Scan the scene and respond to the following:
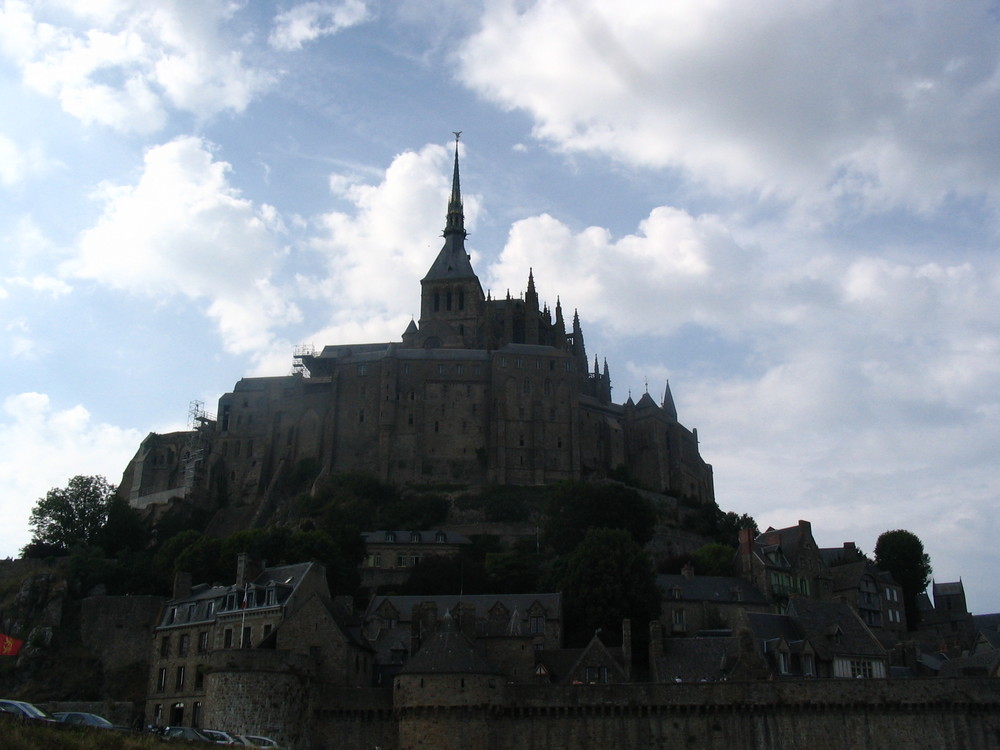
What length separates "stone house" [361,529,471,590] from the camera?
8406 cm

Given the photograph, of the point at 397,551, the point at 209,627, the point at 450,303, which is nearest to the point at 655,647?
the point at 209,627

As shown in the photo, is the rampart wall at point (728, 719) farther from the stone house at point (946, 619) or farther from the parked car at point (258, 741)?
the stone house at point (946, 619)

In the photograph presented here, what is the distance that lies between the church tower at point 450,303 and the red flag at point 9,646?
59190mm

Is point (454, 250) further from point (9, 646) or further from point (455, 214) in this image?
point (9, 646)

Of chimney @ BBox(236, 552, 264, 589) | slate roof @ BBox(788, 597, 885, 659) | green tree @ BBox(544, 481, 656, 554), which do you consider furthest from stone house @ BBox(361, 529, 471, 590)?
slate roof @ BBox(788, 597, 885, 659)

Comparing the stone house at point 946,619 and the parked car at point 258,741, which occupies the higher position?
the stone house at point 946,619

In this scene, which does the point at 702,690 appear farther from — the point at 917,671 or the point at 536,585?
the point at 536,585

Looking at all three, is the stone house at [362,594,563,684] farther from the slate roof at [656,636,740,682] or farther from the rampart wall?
the slate roof at [656,636,740,682]

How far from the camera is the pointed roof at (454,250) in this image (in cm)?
12754

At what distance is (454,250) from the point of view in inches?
5226

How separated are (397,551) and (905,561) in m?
44.0

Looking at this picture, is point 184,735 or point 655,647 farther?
point 655,647

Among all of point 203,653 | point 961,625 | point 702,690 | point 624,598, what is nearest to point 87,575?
point 203,653

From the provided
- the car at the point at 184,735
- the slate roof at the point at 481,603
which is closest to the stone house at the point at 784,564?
the slate roof at the point at 481,603
